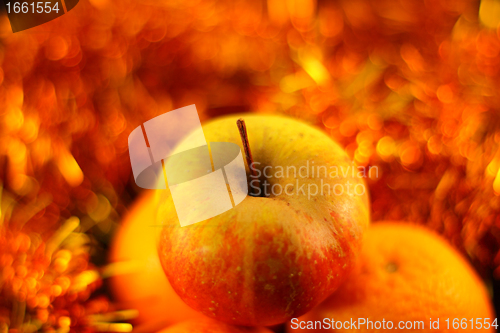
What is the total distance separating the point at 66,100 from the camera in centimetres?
60

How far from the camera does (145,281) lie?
0.54m

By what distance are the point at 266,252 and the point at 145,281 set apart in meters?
0.24

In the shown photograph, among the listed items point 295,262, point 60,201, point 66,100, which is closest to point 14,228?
point 60,201

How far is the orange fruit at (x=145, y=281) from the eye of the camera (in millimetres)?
525

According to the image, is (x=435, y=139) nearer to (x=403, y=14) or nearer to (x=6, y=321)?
(x=403, y=14)

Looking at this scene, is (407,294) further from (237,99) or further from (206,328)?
(237,99)

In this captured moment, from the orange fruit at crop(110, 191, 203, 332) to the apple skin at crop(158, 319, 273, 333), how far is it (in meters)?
0.02

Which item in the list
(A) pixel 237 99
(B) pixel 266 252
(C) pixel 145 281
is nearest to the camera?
(B) pixel 266 252

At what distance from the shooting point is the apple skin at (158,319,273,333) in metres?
0.47

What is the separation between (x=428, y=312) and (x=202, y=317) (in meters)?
0.32
